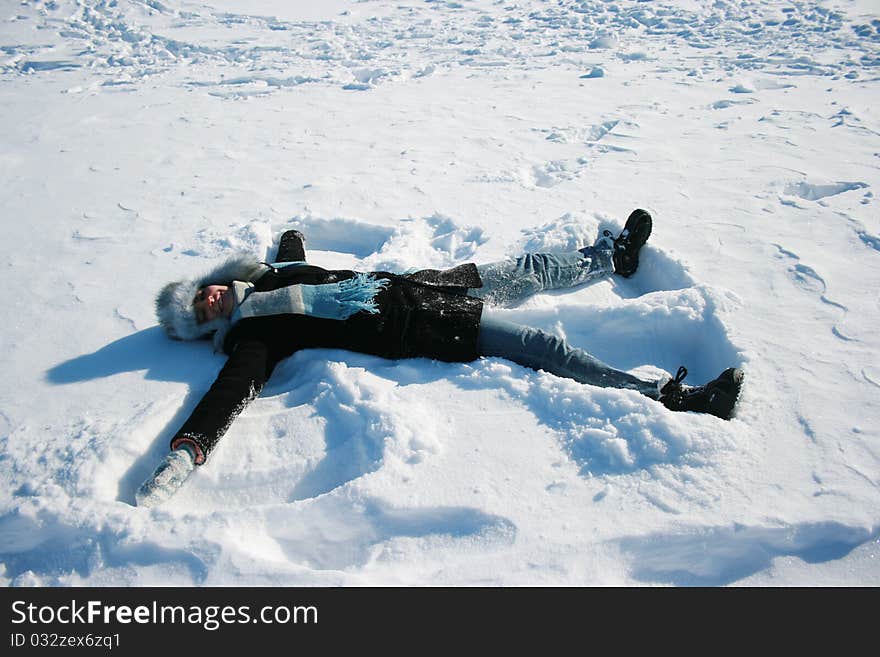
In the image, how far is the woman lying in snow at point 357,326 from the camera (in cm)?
223

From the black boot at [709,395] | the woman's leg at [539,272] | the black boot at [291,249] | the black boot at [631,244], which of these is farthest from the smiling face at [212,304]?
the black boot at [631,244]

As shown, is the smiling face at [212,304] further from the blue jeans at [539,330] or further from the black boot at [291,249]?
the blue jeans at [539,330]

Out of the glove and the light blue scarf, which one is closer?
the glove

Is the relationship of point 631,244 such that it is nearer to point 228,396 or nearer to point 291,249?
point 291,249

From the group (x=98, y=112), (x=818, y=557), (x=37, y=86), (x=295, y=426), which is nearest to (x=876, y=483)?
(x=818, y=557)

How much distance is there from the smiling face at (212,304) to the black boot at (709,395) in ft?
6.62

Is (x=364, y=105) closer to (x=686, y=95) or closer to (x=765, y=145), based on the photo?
(x=686, y=95)

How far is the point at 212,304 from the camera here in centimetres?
262

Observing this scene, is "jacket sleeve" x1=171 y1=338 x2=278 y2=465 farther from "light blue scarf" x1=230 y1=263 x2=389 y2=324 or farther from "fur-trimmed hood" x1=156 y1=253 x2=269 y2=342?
"fur-trimmed hood" x1=156 y1=253 x2=269 y2=342

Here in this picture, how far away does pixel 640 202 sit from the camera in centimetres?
377

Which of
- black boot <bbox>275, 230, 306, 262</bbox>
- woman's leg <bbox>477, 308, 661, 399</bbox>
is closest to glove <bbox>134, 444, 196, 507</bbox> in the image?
woman's leg <bbox>477, 308, 661, 399</bbox>

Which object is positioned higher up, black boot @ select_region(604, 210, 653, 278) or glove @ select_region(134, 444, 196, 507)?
black boot @ select_region(604, 210, 653, 278)

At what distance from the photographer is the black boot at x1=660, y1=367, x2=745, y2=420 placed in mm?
2102

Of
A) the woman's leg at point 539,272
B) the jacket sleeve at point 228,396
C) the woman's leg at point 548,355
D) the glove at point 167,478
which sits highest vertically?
the woman's leg at point 539,272
